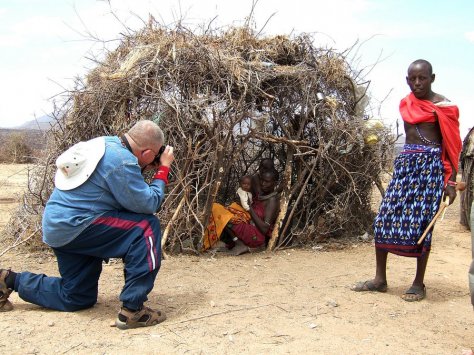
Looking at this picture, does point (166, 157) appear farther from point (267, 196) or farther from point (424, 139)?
point (267, 196)

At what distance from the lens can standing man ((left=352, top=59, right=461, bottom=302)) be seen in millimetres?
4039

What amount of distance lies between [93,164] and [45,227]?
1.72 ft

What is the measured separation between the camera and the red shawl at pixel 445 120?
402 cm

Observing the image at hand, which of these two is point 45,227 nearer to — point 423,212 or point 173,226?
point 173,226

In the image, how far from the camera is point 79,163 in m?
3.46

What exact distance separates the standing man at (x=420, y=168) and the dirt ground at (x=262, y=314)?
1.49 ft

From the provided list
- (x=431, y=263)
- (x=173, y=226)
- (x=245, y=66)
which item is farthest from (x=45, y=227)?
(x=431, y=263)

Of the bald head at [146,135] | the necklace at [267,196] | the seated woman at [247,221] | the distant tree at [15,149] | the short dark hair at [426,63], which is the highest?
the short dark hair at [426,63]

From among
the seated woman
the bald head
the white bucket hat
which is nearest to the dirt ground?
the seated woman

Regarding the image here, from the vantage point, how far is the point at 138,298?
3441 millimetres

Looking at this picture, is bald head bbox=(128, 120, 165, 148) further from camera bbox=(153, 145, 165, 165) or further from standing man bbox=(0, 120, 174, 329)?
camera bbox=(153, 145, 165, 165)

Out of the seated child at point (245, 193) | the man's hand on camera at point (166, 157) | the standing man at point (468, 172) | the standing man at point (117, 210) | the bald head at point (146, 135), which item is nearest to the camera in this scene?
the standing man at point (117, 210)

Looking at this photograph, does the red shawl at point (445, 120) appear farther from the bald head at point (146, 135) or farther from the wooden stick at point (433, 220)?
the bald head at point (146, 135)

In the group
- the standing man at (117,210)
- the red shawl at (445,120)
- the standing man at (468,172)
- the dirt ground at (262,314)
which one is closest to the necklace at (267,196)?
the dirt ground at (262,314)
